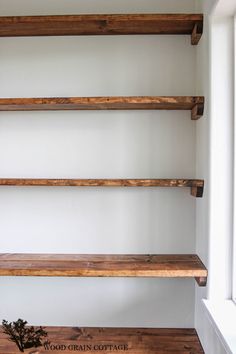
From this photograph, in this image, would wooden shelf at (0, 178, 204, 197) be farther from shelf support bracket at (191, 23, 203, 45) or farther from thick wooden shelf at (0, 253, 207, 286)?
shelf support bracket at (191, 23, 203, 45)

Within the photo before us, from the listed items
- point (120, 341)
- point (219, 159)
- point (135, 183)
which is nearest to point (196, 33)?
point (219, 159)

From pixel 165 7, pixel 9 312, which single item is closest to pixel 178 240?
pixel 9 312

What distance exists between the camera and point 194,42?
6.19ft

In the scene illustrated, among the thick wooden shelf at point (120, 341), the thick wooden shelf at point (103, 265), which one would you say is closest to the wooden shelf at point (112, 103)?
the thick wooden shelf at point (103, 265)

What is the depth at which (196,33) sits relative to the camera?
1765 mm

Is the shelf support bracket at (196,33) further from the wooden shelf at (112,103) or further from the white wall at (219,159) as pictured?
the wooden shelf at (112,103)

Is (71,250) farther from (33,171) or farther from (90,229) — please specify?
(33,171)

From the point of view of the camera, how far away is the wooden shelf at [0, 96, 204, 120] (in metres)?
1.69

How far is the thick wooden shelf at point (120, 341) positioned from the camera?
1703 mm

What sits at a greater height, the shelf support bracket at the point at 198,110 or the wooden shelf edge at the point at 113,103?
the wooden shelf edge at the point at 113,103

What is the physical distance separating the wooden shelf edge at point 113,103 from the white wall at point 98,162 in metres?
0.10

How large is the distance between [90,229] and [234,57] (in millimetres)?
1194

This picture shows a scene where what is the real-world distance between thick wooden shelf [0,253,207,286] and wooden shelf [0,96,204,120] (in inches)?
31.4

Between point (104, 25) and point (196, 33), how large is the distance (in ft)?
1.61
